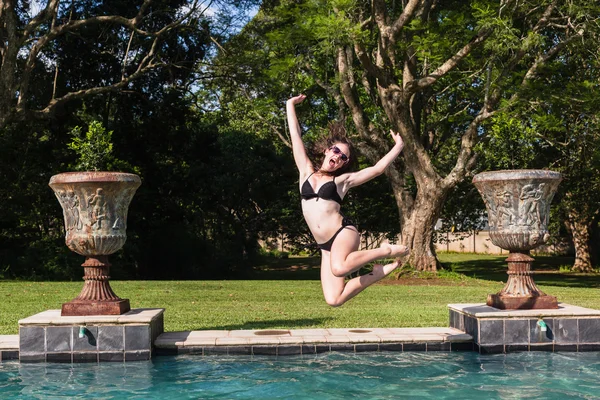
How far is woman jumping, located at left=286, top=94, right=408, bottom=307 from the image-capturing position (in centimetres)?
632

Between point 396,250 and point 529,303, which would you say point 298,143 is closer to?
point 396,250

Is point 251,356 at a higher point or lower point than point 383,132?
lower

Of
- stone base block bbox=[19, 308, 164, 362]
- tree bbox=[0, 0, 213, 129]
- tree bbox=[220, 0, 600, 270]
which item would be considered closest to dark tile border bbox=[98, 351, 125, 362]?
stone base block bbox=[19, 308, 164, 362]

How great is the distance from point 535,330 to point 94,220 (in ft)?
18.0

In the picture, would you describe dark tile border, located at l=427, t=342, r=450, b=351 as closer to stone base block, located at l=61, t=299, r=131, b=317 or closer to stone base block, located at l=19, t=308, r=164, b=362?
stone base block, located at l=19, t=308, r=164, b=362

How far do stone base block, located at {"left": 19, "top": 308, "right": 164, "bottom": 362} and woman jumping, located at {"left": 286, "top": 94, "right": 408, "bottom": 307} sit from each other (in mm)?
2691

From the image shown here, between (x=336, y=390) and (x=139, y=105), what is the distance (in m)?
21.5

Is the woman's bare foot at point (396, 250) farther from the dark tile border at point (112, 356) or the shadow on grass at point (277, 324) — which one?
the shadow on grass at point (277, 324)

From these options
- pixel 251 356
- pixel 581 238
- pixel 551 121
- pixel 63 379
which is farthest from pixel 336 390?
pixel 581 238

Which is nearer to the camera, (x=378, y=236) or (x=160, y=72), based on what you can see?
(x=160, y=72)

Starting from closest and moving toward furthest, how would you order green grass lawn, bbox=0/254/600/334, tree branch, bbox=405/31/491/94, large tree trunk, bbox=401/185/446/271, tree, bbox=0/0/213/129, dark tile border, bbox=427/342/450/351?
dark tile border, bbox=427/342/450/351 < green grass lawn, bbox=0/254/600/334 < tree branch, bbox=405/31/491/94 < large tree trunk, bbox=401/185/446/271 < tree, bbox=0/0/213/129

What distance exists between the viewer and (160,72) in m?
26.5

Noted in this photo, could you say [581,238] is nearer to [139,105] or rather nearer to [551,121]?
[551,121]

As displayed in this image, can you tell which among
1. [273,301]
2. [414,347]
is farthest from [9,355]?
[273,301]
